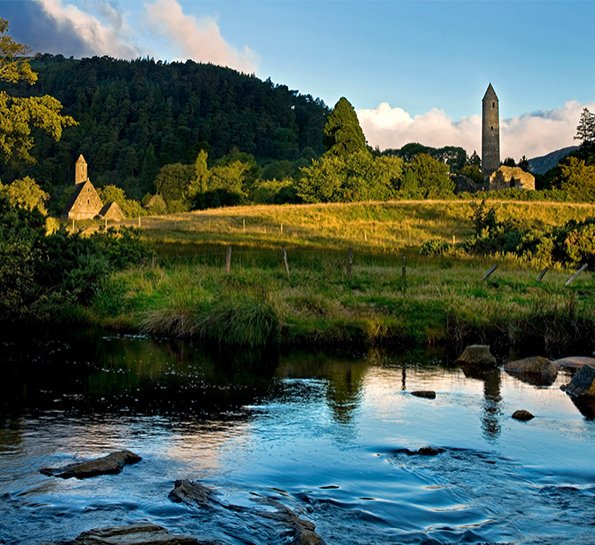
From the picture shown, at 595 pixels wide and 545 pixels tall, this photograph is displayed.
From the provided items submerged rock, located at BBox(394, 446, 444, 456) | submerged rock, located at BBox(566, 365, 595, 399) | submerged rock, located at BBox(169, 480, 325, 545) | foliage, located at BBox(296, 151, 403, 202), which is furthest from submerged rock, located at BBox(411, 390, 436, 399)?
foliage, located at BBox(296, 151, 403, 202)

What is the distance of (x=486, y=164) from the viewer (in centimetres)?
13062

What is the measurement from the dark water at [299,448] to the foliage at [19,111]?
2302 centimetres

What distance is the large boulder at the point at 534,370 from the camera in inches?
745

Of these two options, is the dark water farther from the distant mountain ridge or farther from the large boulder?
the distant mountain ridge

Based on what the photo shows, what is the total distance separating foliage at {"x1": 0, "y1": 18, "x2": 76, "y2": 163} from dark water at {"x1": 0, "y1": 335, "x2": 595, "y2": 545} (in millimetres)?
23016

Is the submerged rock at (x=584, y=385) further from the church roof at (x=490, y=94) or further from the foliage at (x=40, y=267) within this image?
the church roof at (x=490, y=94)

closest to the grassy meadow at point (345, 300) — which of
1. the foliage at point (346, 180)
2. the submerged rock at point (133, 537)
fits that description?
the submerged rock at point (133, 537)

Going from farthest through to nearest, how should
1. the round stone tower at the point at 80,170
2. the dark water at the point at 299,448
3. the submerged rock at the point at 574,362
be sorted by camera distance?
the round stone tower at the point at 80,170 < the submerged rock at the point at 574,362 < the dark water at the point at 299,448

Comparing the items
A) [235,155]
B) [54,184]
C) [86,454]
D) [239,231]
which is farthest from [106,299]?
[54,184]

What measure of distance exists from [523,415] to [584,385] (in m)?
2.77

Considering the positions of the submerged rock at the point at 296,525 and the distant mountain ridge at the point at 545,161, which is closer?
the submerged rock at the point at 296,525

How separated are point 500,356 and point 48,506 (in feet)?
48.8

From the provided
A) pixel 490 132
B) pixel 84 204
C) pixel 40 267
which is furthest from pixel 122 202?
pixel 40 267

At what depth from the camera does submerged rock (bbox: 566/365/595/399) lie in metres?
17.1
